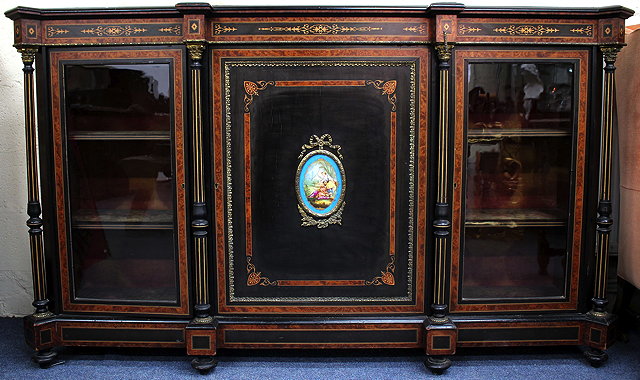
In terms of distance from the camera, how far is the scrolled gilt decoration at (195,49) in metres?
2.19

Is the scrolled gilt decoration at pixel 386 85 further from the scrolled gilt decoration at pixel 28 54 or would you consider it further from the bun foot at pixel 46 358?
the bun foot at pixel 46 358

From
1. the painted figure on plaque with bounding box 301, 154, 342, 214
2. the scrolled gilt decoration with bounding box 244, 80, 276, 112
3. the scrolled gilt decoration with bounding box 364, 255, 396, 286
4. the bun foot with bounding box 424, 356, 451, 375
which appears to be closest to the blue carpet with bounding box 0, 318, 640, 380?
the bun foot with bounding box 424, 356, 451, 375

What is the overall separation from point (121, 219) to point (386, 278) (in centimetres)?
130

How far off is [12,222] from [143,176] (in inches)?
43.9

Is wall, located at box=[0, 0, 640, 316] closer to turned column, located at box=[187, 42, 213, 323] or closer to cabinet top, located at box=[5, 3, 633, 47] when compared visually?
cabinet top, located at box=[5, 3, 633, 47]

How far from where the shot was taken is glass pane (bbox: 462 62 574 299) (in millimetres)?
2334

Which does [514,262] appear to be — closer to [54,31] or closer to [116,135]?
[116,135]

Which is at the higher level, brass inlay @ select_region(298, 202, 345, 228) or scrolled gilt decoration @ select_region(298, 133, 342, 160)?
scrolled gilt decoration @ select_region(298, 133, 342, 160)

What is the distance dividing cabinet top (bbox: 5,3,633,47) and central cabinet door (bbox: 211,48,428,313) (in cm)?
8

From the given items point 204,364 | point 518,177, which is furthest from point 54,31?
point 518,177

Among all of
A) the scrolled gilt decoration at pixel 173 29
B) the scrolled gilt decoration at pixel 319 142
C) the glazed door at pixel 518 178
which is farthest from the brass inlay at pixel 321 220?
the scrolled gilt decoration at pixel 173 29

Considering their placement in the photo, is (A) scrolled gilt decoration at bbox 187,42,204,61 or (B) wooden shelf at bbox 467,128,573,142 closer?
(A) scrolled gilt decoration at bbox 187,42,204,61

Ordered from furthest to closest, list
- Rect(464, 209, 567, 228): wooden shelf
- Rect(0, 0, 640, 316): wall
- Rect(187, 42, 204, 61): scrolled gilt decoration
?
1. Rect(0, 0, 640, 316): wall
2. Rect(464, 209, 567, 228): wooden shelf
3. Rect(187, 42, 204, 61): scrolled gilt decoration

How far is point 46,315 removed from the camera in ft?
7.84
